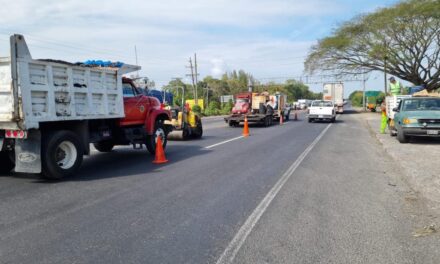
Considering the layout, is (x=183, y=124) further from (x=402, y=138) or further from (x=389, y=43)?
(x=389, y=43)

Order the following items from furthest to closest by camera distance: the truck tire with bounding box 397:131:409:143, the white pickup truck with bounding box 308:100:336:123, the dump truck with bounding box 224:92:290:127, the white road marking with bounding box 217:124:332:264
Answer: the white pickup truck with bounding box 308:100:336:123
the dump truck with bounding box 224:92:290:127
the truck tire with bounding box 397:131:409:143
the white road marking with bounding box 217:124:332:264

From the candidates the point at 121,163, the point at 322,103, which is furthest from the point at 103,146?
the point at 322,103

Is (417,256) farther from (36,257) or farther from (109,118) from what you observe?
(109,118)

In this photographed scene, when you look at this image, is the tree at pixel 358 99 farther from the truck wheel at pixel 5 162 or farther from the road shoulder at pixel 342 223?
the truck wheel at pixel 5 162

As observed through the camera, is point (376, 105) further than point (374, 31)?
Yes

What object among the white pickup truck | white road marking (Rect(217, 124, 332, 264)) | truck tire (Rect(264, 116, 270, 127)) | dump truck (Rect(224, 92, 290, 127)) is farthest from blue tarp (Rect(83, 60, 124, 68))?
the white pickup truck

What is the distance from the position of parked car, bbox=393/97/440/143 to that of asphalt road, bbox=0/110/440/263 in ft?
15.2

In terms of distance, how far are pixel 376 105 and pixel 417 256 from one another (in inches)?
2091

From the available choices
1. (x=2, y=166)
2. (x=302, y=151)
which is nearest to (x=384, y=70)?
(x=302, y=151)

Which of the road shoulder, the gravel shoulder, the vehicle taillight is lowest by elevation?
the road shoulder

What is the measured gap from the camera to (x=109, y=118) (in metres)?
10.1

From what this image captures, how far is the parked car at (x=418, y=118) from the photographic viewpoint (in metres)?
13.7

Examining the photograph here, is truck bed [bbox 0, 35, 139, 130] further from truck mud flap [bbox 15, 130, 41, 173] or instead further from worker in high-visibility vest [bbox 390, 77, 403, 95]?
worker in high-visibility vest [bbox 390, 77, 403, 95]

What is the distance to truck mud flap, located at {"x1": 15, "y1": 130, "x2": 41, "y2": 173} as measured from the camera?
7.83m
